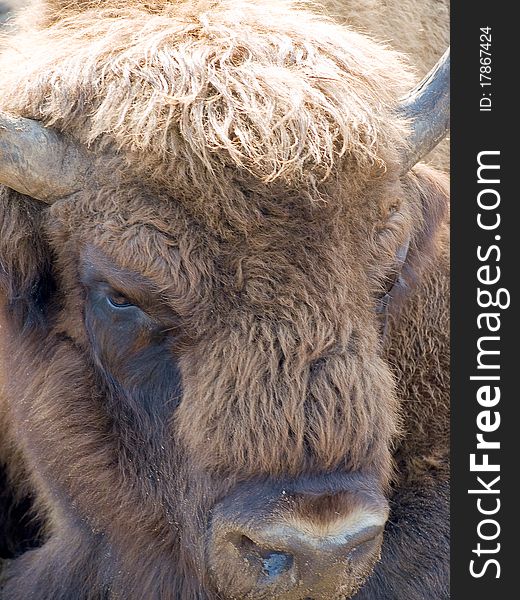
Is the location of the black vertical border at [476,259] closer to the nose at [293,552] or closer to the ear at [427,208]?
the ear at [427,208]

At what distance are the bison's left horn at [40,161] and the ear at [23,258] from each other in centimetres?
11

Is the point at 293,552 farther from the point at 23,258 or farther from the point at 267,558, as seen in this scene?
the point at 23,258

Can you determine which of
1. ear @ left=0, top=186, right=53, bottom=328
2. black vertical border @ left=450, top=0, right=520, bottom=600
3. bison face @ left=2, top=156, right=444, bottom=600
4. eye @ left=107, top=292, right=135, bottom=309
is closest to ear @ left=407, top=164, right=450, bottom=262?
bison face @ left=2, top=156, right=444, bottom=600

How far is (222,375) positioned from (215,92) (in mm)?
958

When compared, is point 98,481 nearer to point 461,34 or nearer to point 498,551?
point 498,551

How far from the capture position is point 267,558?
3117 mm

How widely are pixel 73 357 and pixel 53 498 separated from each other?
75 centimetres

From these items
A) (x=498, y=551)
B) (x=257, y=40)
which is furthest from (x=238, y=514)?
(x=257, y=40)

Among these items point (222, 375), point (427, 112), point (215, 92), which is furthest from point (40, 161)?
point (427, 112)

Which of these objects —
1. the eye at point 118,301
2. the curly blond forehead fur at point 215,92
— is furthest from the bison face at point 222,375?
the curly blond forehead fur at point 215,92

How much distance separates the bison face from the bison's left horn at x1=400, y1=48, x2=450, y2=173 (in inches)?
7.5

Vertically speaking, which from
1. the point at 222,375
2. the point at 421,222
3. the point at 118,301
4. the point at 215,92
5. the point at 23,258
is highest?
the point at 215,92

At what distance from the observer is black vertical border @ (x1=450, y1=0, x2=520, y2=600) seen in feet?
11.8

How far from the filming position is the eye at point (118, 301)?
3.46m
